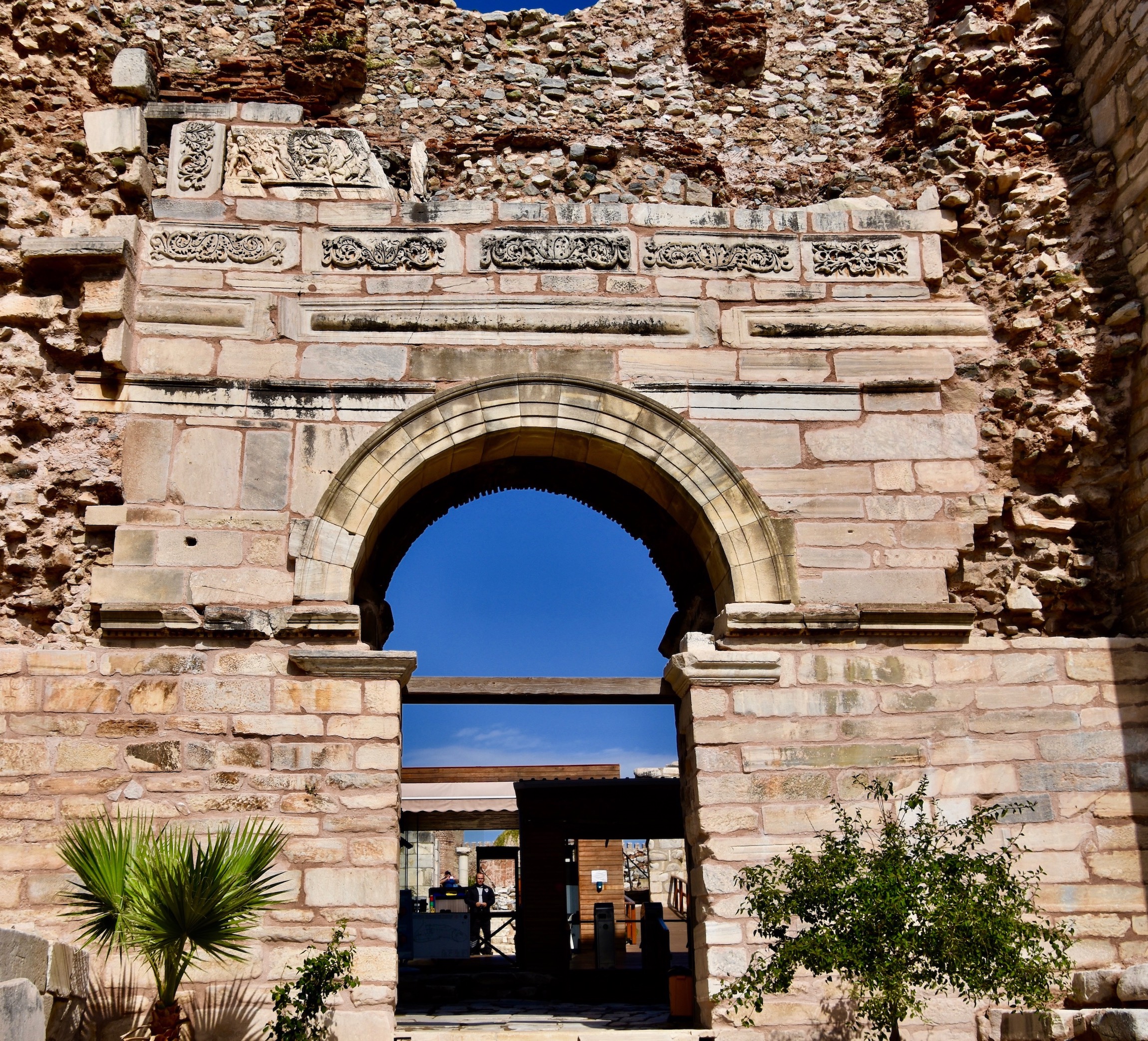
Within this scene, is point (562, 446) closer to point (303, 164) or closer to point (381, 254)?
point (381, 254)

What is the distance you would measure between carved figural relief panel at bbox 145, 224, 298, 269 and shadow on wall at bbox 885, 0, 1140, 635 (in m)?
4.12

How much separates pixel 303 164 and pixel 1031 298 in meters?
4.59

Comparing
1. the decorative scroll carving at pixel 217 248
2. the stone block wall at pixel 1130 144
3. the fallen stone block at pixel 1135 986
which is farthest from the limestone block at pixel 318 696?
the stone block wall at pixel 1130 144

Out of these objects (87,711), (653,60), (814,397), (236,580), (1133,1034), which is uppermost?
(653,60)

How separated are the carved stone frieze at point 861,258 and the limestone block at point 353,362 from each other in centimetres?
261

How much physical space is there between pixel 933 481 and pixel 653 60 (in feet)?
12.9

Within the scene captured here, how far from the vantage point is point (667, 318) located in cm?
705

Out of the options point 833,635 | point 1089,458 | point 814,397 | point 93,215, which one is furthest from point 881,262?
point 93,215

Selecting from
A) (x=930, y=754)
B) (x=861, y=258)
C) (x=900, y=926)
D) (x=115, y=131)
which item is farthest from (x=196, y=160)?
(x=900, y=926)

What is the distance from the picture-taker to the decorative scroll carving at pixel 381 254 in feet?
23.2

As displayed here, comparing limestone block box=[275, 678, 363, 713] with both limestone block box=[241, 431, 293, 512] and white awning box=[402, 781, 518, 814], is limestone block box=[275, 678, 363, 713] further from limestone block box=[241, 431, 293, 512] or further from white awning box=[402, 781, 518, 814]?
white awning box=[402, 781, 518, 814]

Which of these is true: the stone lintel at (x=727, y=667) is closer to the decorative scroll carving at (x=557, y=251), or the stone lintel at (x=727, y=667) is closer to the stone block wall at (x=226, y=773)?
the stone block wall at (x=226, y=773)

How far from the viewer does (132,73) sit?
7.62 metres

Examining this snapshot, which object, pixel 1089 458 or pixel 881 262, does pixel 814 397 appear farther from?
pixel 1089 458
